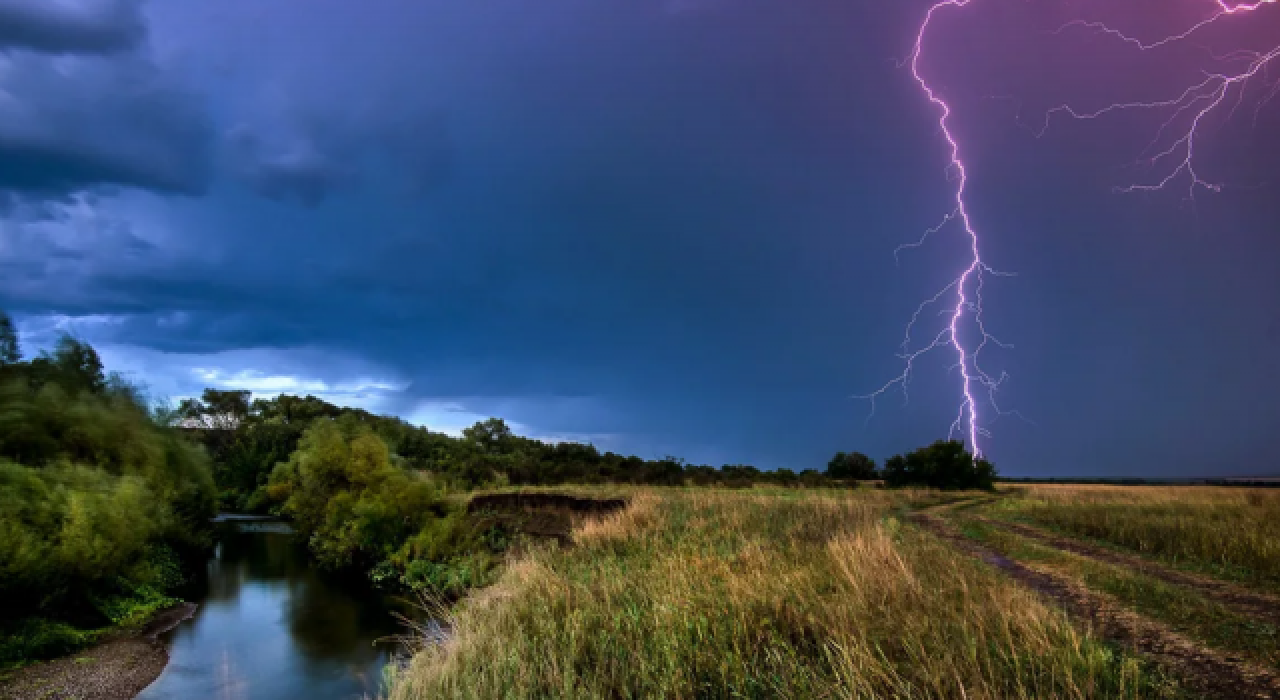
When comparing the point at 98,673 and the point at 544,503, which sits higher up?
the point at 544,503

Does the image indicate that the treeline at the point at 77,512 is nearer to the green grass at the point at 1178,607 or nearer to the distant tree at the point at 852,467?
the green grass at the point at 1178,607


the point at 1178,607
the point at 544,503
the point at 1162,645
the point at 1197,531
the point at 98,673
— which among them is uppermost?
the point at 1197,531

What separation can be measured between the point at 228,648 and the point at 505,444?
172 ft

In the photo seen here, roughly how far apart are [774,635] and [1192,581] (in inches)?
395

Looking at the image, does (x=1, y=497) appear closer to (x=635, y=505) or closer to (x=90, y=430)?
(x=90, y=430)

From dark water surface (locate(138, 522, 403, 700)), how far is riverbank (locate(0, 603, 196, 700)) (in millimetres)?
496

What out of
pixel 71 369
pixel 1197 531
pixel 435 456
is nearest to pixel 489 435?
pixel 435 456

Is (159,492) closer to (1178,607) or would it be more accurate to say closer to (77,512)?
(77,512)

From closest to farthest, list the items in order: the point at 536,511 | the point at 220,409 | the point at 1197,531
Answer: the point at 1197,531, the point at 536,511, the point at 220,409

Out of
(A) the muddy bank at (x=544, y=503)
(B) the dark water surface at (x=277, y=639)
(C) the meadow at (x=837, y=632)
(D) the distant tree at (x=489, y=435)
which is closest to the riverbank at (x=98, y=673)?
(B) the dark water surface at (x=277, y=639)

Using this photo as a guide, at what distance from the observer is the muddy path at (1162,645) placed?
5867 millimetres

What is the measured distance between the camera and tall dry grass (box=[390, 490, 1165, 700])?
545 cm

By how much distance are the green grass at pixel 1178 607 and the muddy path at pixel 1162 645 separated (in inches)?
Answer: 9.7

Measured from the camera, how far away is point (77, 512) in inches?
798
